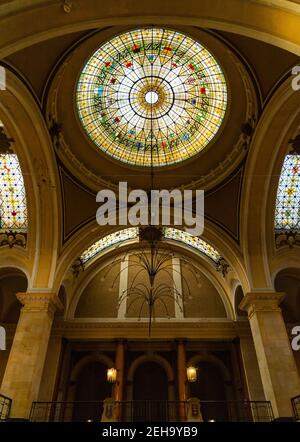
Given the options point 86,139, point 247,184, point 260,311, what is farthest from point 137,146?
point 260,311

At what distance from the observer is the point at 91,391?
44.5 ft

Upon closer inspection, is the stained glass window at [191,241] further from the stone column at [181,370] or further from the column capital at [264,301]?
the stone column at [181,370]

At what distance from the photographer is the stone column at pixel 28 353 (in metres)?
9.16

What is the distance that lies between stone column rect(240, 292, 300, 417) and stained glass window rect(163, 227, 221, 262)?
146 inches

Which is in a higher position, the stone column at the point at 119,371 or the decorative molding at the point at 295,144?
the decorative molding at the point at 295,144

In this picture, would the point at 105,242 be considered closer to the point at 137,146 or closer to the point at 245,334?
the point at 137,146

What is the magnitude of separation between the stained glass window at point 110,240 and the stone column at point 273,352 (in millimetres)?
6069

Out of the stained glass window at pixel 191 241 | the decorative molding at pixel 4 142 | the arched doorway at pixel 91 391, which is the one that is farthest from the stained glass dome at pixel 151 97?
the arched doorway at pixel 91 391

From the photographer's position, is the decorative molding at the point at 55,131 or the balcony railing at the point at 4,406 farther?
the decorative molding at the point at 55,131

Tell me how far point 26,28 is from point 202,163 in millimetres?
8256

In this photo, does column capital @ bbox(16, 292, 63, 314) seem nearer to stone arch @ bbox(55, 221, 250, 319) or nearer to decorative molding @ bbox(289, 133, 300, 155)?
stone arch @ bbox(55, 221, 250, 319)

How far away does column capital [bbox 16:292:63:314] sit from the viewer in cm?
1079

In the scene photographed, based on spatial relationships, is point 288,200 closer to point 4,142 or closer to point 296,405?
point 296,405

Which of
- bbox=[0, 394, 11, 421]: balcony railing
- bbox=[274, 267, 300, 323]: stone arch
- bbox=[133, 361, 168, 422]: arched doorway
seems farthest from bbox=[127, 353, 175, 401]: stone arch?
bbox=[274, 267, 300, 323]: stone arch
